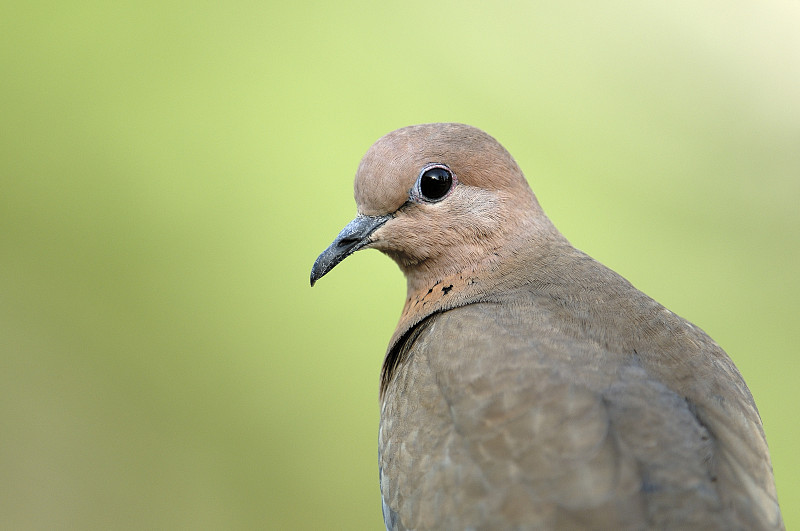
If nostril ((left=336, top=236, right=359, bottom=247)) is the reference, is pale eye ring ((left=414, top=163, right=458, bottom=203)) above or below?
above

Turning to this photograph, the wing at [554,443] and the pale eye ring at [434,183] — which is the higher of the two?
the pale eye ring at [434,183]

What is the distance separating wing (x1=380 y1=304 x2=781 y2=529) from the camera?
6.15 feet

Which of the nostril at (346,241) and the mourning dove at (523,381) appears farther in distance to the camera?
the nostril at (346,241)

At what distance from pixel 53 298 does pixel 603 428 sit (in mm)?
3802

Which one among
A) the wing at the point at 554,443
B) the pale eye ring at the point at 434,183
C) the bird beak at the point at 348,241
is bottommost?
the wing at the point at 554,443

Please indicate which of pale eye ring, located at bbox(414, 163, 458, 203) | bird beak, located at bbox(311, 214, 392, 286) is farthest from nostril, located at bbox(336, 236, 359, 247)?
pale eye ring, located at bbox(414, 163, 458, 203)

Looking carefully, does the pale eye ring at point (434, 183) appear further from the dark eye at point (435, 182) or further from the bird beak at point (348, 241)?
the bird beak at point (348, 241)

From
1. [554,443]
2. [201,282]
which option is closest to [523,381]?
[554,443]

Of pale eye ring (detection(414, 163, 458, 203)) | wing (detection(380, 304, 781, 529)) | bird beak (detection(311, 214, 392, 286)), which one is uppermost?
pale eye ring (detection(414, 163, 458, 203))

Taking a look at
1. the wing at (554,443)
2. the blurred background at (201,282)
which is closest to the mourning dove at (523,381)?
the wing at (554,443)

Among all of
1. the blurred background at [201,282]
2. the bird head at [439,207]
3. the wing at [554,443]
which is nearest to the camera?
the wing at [554,443]

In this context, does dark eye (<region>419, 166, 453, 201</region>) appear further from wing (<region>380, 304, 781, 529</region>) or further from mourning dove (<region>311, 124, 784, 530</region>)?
wing (<region>380, 304, 781, 529</region>)

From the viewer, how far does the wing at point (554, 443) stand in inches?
73.9

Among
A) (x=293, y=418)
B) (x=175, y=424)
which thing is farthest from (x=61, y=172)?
(x=293, y=418)
